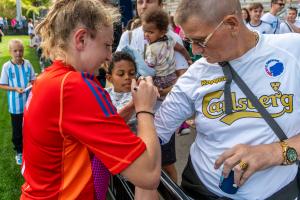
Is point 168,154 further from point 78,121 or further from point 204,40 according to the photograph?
point 78,121

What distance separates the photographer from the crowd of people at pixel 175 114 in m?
1.40

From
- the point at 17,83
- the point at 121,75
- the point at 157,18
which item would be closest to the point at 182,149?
the point at 157,18

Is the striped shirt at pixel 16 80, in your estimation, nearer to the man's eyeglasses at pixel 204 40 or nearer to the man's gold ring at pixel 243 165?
the man's eyeglasses at pixel 204 40

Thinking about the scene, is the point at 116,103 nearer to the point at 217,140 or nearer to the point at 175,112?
the point at 175,112

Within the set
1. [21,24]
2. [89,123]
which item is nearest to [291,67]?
[89,123]

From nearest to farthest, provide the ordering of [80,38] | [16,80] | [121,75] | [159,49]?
[80,38] < [121,75] < [159,49] < [16,80]

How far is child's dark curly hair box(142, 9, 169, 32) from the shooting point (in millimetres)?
3252

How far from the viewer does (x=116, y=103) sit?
2.64 meters

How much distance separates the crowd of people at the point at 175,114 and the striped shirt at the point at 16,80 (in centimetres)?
317

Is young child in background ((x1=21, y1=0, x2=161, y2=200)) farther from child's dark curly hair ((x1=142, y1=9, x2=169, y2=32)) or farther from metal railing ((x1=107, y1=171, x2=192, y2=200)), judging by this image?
child's dark curly hair ((x1=142, y1=9, x2=169, y2=32))

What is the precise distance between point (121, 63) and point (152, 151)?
1.37 meters

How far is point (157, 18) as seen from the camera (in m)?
3.25

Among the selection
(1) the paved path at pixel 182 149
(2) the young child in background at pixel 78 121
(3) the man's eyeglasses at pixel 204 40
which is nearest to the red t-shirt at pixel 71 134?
(2) the young child in background at pixel 78 121

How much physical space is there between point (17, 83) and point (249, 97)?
4007 millimetres
